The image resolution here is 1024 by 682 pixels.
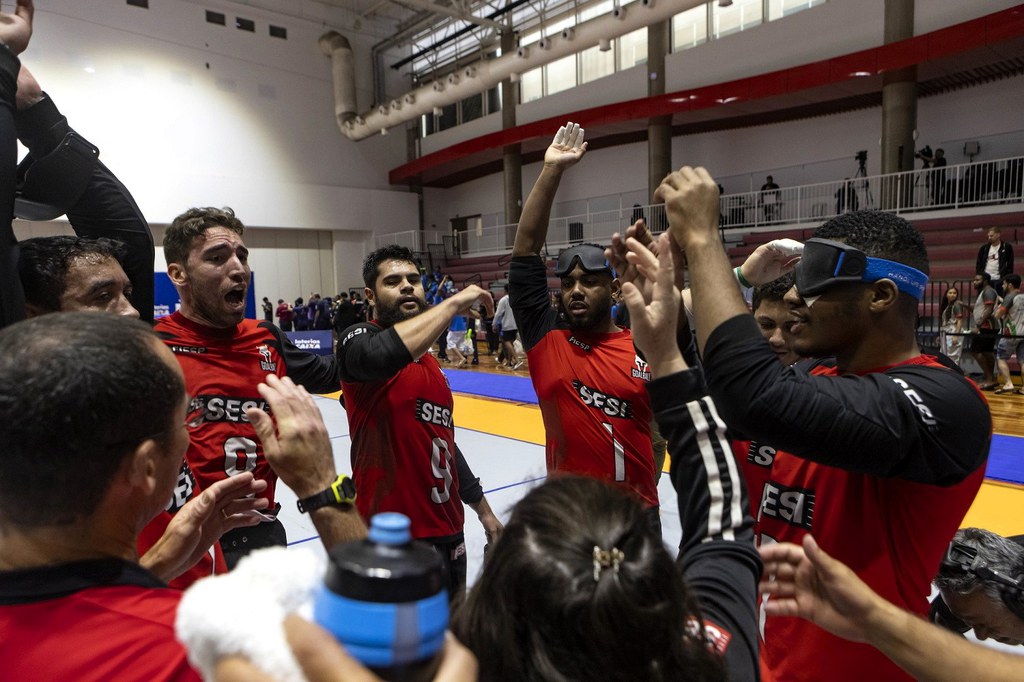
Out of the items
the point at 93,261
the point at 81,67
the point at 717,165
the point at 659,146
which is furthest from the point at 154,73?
the point at 93,261

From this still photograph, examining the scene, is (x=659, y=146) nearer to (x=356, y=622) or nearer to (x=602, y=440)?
(x=602, y=440)

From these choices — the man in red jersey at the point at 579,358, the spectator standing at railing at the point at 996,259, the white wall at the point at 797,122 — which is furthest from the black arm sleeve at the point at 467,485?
the white wall at the point at 797,122

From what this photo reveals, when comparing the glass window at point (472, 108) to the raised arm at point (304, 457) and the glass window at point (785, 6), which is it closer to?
the glass window at point (785, 6)

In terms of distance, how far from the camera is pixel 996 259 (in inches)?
428

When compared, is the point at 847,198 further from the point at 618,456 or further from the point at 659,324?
the point at 659,324

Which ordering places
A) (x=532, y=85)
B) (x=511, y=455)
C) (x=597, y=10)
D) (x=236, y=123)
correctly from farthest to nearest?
(x=532, y=85)
(x=236, y=123)
(x=597, y=10)
(x=511, y=455)

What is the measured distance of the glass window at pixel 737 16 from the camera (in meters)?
17.8

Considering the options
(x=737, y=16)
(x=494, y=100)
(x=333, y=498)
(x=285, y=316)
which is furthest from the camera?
(x=494, y=100)

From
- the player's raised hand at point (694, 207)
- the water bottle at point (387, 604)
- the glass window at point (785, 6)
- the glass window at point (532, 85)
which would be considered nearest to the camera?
the water bottle at point (387, 604)

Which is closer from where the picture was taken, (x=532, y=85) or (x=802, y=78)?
(x=802, y=78)

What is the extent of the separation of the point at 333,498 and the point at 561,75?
2375cm

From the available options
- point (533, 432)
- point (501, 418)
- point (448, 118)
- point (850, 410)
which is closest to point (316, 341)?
point (501, 418)

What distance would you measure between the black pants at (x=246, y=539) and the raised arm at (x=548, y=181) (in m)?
1.77

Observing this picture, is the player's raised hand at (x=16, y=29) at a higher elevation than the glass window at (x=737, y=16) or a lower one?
lower
